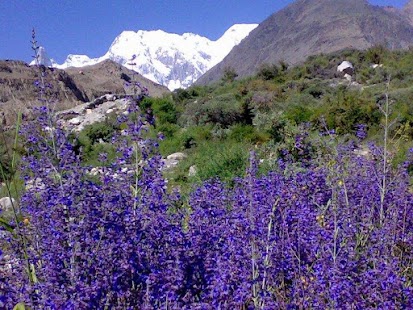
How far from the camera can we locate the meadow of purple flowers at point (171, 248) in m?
2.42

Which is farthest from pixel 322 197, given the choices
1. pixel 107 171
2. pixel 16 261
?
pixel 16 261

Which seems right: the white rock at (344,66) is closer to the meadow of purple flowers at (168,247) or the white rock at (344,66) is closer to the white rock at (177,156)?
the white rock at (177,156)

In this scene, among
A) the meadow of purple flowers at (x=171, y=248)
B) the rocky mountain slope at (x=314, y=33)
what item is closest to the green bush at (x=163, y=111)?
the meadow of purple flowers at (x=171, y=248)

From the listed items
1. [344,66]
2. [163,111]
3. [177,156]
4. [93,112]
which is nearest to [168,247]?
[177,156]

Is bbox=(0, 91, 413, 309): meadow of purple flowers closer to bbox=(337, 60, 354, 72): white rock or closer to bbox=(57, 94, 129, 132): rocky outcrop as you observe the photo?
bbox=(57, 94, 129, 132): rocky outcrop

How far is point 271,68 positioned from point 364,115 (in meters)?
17.7


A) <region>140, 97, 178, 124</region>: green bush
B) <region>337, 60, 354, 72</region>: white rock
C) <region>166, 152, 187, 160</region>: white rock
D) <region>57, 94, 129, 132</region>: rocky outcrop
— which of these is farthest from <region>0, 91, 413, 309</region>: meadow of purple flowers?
<region>337, 60, 354, 72</region>: white rock

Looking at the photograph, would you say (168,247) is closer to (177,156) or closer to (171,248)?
(171,248)

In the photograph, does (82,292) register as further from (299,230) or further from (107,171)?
(299,230)

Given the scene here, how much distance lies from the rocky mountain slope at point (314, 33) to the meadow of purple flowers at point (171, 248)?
165 feet

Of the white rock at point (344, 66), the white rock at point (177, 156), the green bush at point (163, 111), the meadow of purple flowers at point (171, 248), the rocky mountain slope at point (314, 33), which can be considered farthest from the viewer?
the rocky mountain slope at point (314, 33)

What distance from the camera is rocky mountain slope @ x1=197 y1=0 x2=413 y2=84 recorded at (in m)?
67.1

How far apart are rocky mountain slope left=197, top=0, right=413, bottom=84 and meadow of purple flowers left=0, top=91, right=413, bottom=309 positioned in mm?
50404

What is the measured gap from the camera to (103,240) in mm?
2738
